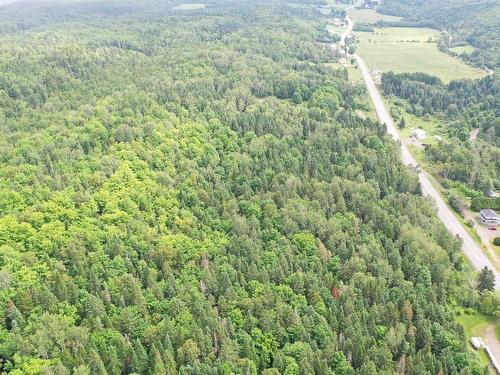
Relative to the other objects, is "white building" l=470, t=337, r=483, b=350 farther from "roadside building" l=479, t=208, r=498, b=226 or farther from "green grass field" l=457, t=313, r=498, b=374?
"roadside building" l=479, t=208, r=498, b=226

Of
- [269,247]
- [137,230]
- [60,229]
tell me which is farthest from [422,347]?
[60,229]

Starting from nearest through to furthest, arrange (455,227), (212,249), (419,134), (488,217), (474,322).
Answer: (474,322), (212,249), (455,227), (488,217), (419,134)

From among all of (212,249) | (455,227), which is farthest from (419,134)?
(212,249)

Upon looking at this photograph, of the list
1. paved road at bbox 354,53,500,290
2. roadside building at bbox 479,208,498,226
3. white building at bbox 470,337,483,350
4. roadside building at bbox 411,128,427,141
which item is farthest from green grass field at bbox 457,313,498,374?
roadside building at bbox 411,128,427,141

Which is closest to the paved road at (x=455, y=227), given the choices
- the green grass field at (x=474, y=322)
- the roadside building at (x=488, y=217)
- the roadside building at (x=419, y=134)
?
the roadside building at (x=488, y=217)

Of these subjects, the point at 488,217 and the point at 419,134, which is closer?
the point at 488,217

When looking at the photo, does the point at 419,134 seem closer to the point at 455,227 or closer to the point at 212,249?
the point at 455,227

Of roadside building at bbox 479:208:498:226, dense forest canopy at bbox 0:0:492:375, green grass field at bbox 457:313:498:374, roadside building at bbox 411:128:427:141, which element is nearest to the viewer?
dense forest canopy at bbox 0:0:492:375
